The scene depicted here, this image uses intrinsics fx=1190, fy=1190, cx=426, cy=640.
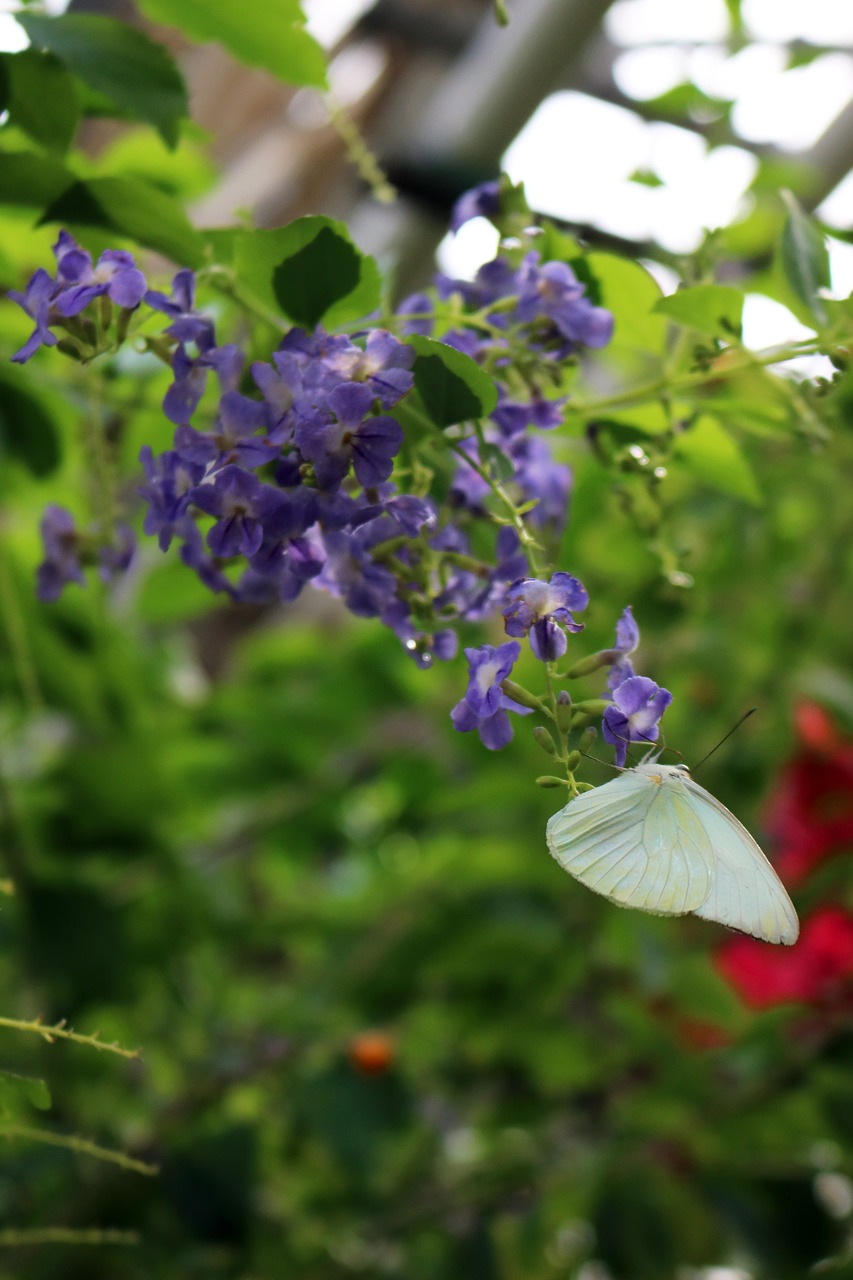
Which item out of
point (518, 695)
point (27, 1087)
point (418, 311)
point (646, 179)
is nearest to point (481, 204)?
point (418, 311)

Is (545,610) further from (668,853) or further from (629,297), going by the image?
(629,297)

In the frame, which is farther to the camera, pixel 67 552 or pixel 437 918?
pixel 437 918

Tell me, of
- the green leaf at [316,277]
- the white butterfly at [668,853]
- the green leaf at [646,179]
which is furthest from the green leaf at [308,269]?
the green leaf at [646,179]

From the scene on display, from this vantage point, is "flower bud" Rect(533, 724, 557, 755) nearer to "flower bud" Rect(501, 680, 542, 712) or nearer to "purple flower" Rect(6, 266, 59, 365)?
"flower bud" Rect(501, 680, 542, 712)

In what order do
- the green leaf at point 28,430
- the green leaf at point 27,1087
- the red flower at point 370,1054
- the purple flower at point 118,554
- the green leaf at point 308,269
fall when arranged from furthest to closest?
1. the red flower at point 370,1054
2. the green leaf at point 28,430
3. the purple flower at point 118,554
4. the green leaf at point 308,269
5. the green leaf at point 27,1087

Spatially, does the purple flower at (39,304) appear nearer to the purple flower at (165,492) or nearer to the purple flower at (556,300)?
the purple flower at (165,492)
